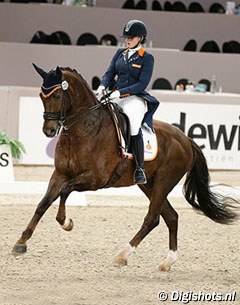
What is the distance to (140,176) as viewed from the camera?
7.23 meters

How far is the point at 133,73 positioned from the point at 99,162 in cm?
79

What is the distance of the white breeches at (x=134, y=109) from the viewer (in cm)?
730

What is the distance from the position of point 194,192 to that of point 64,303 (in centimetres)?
235

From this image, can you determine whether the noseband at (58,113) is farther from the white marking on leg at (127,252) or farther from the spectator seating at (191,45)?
the spectator seating at (191,45)

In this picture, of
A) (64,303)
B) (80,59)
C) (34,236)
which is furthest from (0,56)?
(64,303)

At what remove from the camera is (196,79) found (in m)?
15.5

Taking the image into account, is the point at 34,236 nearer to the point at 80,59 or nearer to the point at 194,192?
the point at 194,192

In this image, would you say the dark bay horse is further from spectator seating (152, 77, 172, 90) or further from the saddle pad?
spectator seating (152, 77, 172, 90)

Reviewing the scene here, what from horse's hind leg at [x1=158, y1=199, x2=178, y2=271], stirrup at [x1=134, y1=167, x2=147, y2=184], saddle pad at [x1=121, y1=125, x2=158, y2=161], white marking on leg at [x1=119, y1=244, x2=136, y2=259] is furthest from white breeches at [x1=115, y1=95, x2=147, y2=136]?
white marking on leg at [x1=119, y1=244, x2=136, y2=259]

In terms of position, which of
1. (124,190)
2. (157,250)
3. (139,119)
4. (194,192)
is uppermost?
(139,119)

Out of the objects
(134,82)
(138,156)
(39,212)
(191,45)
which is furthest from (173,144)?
(191,45)

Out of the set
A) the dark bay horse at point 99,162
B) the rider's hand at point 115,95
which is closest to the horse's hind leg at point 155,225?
the dark bay horse at point 99,162

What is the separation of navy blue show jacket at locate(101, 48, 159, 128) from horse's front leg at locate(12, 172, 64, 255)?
0.92 meters

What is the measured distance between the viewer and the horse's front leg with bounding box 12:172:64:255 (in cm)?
668
